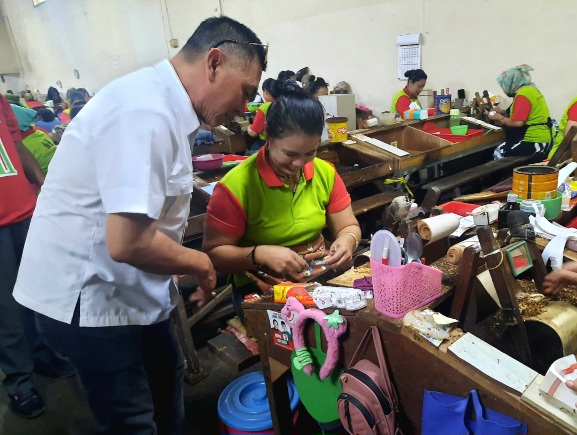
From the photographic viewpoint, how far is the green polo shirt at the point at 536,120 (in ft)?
14.8

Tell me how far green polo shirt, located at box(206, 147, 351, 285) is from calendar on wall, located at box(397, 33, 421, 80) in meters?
5.56

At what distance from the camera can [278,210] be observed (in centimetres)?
173

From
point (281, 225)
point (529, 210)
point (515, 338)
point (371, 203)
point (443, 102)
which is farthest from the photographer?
point (443, 102)

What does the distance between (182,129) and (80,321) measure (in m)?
0.63

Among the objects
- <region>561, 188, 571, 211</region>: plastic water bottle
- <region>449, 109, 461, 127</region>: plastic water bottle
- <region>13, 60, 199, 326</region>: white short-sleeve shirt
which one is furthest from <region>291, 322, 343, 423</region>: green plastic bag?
<region>449, 109, 461, 127</region>: plastic water bottle

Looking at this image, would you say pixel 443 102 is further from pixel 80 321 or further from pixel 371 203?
pixel 80 321

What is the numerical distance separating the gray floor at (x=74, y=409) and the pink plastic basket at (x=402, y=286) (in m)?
1.62

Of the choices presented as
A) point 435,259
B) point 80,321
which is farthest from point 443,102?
point 80,321

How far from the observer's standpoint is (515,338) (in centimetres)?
116

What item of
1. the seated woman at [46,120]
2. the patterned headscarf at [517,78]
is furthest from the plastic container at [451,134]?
the seated woman at [46,120]

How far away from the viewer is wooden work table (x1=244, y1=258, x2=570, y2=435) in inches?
34.8

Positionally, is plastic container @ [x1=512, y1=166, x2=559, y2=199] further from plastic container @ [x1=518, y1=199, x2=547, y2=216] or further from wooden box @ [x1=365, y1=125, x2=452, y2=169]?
wooden box @ [x1=365, y1=125, x2=452, y2=169]

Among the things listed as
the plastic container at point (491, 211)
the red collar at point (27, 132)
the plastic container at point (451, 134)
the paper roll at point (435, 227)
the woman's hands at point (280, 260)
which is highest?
the red collar at point (27, 132)

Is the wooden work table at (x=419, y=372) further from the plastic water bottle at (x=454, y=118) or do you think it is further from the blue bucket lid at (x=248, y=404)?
the plastic water bottle at (x=454, y=118)
